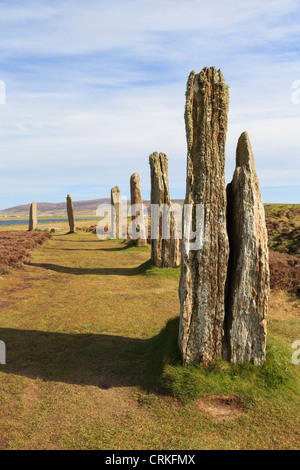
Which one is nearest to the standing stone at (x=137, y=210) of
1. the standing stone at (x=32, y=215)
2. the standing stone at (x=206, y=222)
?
the standing stone at (x=32, y=215)

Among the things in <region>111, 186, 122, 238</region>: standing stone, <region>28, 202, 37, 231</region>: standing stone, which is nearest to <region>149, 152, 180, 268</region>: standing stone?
<region>111, 186, 122, 238</region>: standing stone

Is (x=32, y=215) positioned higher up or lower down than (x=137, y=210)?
lower down

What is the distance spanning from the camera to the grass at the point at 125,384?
584 centimetres

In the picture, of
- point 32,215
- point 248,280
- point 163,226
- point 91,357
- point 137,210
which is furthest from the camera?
point 32,215

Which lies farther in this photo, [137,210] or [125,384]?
[137,210]

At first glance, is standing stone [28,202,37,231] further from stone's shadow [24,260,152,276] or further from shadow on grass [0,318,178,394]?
shadow on grass [0,318,178,394]

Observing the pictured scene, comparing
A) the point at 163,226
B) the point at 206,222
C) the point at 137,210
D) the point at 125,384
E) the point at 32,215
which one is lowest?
the point at 125,384

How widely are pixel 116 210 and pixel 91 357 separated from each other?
25.2 m

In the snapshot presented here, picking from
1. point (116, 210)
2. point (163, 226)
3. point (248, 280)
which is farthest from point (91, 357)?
point (116, 210)

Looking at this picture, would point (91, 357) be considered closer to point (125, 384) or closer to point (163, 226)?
point (125, 384)

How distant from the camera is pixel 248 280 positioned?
7344 millimetres

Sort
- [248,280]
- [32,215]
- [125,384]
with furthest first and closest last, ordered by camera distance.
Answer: [32,215]
[125,384]
[248,280]

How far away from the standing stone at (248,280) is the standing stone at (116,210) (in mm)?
25728

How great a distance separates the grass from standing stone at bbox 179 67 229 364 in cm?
63
